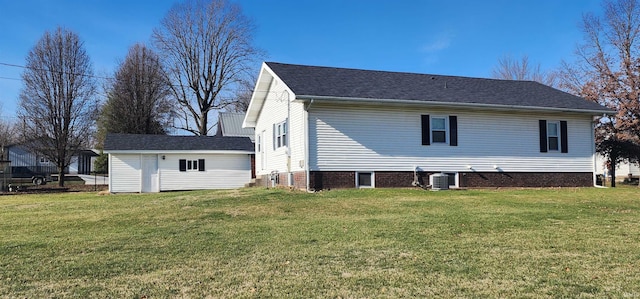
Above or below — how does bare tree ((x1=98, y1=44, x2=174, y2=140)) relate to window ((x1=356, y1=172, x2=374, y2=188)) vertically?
above

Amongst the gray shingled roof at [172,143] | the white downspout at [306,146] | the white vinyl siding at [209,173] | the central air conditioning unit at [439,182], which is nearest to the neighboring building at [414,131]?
the white downspout at [306,146]

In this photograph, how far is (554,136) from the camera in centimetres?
1867

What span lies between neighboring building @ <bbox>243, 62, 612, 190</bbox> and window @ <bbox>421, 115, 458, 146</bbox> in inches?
1.4

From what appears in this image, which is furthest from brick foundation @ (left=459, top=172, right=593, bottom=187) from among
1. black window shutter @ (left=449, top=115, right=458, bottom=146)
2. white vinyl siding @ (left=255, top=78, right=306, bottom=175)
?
white vinyl siding @ (left=255, top=78, right=306, bottom=175)

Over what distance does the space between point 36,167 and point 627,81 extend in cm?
5440

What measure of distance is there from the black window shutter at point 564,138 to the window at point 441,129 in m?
4.79

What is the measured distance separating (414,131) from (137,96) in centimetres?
2901

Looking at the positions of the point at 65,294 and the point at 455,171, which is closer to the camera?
the point at 65,294

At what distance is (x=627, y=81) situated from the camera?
25359mm

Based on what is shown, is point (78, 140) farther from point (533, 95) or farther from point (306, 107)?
point (533, 95)

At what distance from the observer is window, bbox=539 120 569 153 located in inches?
726

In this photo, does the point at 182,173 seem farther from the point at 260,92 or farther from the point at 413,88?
the point at 413,88

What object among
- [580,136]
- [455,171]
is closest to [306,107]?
[455,171]

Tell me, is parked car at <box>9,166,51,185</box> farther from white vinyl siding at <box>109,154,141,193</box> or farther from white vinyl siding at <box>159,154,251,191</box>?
white vinyl siding at <box>159,154,251,191</box>
